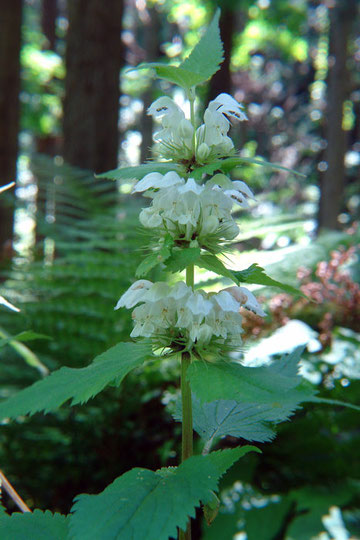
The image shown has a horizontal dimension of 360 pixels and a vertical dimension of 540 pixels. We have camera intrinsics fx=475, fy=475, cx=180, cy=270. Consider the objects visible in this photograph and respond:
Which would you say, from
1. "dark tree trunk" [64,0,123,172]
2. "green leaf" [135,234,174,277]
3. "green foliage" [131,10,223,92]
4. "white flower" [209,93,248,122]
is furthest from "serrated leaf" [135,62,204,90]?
"dark tree trunk" [64,0,123,172]

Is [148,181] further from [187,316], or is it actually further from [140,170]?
[187,316]

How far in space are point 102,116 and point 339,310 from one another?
2.21m

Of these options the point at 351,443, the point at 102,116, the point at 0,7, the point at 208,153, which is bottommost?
the point at 351,443

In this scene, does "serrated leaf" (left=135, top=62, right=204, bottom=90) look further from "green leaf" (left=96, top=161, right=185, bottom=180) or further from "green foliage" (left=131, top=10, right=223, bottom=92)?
"green leaf" (left=96, top=161, right=185, bottom=180)

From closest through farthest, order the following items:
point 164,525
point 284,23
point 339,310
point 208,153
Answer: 1. point 164,525
2. point 208,153
3. point 339,310
4. point 284,23

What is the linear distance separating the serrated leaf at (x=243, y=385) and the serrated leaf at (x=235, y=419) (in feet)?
0.49

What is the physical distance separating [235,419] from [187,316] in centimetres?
23

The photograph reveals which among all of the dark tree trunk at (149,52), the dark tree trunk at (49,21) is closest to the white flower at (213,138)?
the dark tree trunk at (149,52)

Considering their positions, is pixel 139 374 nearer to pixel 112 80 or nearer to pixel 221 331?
pixel 221 331

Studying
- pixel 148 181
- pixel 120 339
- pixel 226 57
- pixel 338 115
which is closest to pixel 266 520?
pixel 120 339

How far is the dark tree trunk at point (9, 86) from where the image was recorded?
3990 millimetres

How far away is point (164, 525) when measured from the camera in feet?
1.78

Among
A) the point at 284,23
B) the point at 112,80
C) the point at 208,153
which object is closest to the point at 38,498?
the point at 208,153

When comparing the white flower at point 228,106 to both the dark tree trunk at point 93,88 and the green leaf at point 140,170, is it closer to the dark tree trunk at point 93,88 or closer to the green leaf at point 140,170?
the green leaf at point 140,170
